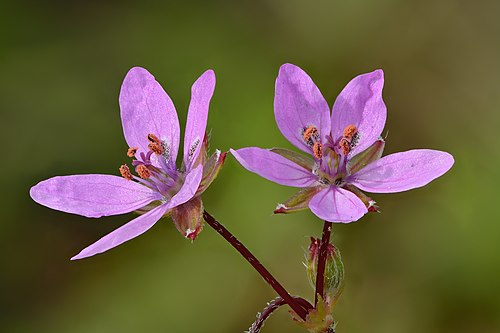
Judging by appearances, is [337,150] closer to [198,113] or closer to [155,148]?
[198,113]

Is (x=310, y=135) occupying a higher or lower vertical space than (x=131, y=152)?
lower

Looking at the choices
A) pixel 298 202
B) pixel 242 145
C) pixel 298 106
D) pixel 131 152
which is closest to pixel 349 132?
pixel 298 106

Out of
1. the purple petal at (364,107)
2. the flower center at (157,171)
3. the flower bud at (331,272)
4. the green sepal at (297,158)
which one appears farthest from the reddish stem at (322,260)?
the flower center at (157,171)

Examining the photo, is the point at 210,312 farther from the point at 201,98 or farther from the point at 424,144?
the point at 201,98

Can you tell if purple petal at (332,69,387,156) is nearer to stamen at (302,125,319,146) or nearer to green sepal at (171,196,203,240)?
stamen at (302,125,319,146)

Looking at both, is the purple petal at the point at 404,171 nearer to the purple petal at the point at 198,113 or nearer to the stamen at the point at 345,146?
the stamen at the point at 345,146

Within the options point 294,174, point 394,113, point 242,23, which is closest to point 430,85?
point 394,113
